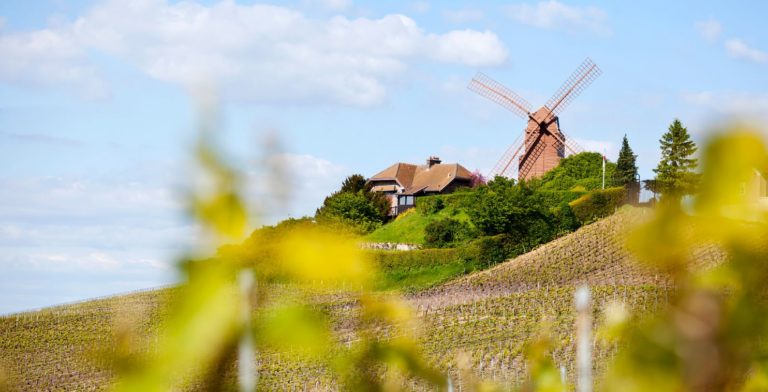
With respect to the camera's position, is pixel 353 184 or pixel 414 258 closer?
pixel 414 258

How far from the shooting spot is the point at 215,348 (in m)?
0.55

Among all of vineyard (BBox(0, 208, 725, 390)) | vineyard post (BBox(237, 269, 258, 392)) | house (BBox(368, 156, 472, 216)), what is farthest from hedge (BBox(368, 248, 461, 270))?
vineyard post (BBox(237, 269, 258, 392))

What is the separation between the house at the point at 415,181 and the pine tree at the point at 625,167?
8.32 metres

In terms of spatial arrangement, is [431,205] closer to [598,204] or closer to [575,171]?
[575,171]

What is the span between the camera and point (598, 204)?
3092 cm

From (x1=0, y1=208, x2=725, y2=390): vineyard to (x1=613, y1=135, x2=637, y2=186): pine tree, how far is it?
6203 millimetres

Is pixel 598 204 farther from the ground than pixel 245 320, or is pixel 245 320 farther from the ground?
pixel 598 204

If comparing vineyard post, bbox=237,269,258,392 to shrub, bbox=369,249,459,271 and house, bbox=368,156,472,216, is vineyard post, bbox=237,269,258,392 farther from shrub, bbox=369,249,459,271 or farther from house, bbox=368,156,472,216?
house, bbox=368,156,472,216

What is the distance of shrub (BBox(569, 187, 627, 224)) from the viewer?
101ft

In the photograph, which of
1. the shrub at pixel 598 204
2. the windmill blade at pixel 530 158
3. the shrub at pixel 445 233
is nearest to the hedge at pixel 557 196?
the shrub at pixel 598 204

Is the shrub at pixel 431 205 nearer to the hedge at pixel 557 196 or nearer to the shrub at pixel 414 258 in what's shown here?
the hedge at pixel 557 196

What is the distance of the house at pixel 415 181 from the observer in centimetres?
4316

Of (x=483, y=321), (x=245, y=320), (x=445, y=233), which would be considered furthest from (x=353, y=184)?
(x=245, y=320)

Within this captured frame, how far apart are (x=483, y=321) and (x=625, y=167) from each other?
62.0 feet
